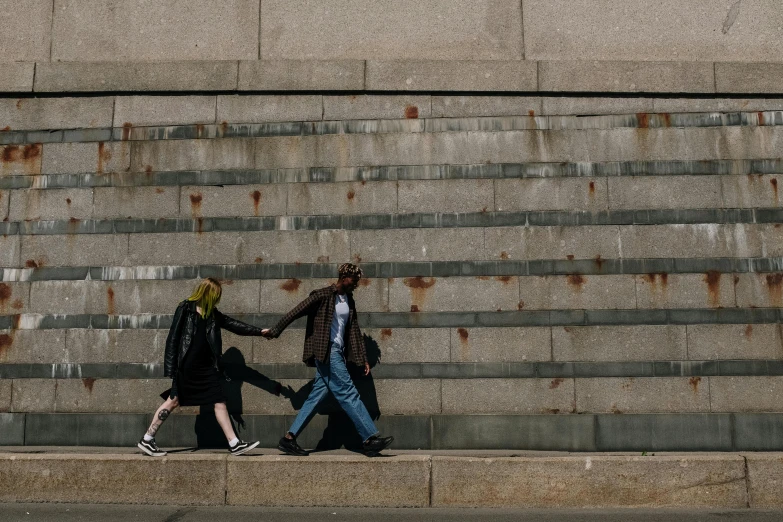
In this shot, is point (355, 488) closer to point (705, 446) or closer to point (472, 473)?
point (472, 473)

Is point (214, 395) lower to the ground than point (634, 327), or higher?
lower

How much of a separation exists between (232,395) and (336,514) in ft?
6.49

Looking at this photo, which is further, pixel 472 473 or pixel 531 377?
pixel 531 377

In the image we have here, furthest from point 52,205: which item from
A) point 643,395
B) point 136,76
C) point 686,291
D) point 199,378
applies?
point 686,291

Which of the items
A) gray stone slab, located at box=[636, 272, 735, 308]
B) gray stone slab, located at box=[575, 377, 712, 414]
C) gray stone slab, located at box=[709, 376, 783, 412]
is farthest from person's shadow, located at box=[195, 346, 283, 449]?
gray stone slab, located at box=[709, 376, 783, 412]

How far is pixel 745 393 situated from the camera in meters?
7.74

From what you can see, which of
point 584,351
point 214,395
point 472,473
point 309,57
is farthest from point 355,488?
point 309,57

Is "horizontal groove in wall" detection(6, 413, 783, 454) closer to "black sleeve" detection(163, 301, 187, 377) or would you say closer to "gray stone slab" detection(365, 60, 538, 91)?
"black sleeve" detection(163, 301, 187, 377)

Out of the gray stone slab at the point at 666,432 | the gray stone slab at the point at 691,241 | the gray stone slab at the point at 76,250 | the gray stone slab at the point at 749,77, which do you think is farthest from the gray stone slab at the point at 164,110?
the gray stone slab at the point at 749,77

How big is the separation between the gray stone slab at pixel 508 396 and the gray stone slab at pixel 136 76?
4151mm

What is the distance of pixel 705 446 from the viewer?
7.65 metres

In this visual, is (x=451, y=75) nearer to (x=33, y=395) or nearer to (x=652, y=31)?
(x=652, y=31)

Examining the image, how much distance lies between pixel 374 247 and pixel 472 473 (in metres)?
2.58

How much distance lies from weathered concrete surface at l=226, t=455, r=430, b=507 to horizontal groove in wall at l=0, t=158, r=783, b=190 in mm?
3021
